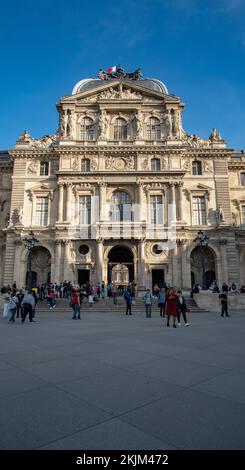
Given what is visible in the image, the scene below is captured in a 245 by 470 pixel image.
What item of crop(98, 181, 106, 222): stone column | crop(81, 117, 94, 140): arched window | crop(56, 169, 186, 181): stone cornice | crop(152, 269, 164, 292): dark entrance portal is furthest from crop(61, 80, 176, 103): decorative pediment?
crop(152, 269, 164, 292): dark entrance portal

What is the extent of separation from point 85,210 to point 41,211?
17.5 feet

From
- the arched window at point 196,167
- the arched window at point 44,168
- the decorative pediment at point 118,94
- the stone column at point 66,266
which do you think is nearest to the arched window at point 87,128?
the decorative pediment at point 118,94

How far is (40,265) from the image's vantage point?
33.7 meters

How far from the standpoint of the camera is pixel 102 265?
31609mm

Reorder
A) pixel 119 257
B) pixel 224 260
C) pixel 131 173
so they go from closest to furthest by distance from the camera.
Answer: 1. pixel 224 260
2. pixel 131 173
3. pixel 119 257

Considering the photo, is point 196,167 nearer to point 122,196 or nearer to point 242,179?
point 242,179

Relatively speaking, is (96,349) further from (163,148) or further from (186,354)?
(163,148)

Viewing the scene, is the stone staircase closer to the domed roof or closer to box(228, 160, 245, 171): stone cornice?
box(228, 160, 245, 171): stone cornice

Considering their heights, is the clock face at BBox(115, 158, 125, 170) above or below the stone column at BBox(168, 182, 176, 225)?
above

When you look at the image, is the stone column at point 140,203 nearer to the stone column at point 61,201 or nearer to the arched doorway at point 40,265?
the stone column at point 61,201

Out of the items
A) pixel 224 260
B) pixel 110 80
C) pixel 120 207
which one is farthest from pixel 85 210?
pixel 110 80

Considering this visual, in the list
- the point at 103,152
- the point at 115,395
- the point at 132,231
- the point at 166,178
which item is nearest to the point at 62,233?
the point at 132,231

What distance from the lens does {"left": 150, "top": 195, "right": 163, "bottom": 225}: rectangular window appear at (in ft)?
108

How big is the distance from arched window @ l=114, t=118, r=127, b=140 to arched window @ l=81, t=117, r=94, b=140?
2.94 m
